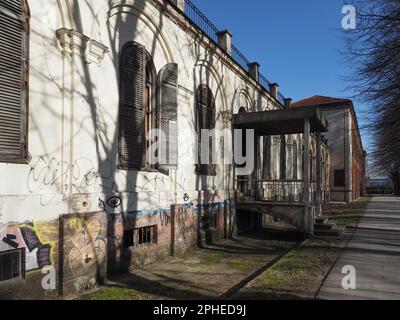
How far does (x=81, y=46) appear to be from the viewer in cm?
668

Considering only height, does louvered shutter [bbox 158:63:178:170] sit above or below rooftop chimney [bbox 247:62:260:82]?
below

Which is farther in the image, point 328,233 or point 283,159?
point 283,159

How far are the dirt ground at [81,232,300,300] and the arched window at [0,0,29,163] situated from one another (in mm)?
2816

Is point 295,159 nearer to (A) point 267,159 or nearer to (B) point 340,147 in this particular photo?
(A) point 267,159

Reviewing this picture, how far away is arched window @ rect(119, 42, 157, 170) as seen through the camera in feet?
26.3

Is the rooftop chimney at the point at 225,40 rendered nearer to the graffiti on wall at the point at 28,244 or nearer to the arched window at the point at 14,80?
the arched window at the point at 14,80

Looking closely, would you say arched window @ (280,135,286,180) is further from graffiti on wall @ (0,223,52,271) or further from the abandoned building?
graffiti on wall @ (0,223,52,271)

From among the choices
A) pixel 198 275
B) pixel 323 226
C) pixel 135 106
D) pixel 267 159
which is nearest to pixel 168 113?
pixel 135 106

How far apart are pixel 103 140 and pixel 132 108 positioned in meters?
1.28

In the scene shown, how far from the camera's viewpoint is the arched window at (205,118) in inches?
457

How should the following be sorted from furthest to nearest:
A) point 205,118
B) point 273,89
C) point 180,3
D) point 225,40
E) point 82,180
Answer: point 273,89 < point 225,40 < point 205,118 < point 180,3 < point 82,180

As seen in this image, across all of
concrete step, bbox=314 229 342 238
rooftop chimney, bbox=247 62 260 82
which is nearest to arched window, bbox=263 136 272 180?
rooftop chimney, bbox=247 62 260 82
